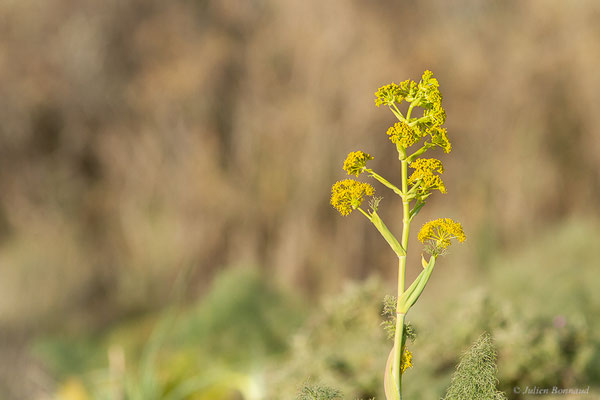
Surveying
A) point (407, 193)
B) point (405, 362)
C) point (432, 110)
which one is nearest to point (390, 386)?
point (405, 362)

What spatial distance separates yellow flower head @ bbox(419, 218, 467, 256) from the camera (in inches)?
44.8

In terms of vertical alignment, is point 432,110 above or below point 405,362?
above

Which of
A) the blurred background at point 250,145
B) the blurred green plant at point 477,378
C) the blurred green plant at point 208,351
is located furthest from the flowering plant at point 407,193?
the blurred background at point 250,145

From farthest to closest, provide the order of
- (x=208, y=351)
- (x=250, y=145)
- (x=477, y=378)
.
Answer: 1. (x=250, y=145)
2. (x=208, y=351)
3. (x=477, y=378)

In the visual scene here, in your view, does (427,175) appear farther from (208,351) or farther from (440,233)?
(208,351)

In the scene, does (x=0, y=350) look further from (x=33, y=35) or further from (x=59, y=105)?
(x=33, y=35)

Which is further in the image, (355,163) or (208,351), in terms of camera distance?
(208,351)

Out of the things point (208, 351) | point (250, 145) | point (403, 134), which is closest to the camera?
point (403, 134)

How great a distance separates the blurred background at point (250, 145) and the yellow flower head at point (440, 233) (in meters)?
3.36

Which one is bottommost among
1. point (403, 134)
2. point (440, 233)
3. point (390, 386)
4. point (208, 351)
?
point (390, 386)

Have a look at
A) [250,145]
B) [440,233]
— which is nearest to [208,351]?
[250,145]

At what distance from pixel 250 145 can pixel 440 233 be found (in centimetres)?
411

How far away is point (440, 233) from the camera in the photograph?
3.87 ft

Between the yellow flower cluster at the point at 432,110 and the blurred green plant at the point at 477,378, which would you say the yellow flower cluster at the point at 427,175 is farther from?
the blurred green plant at the point at 477,378
